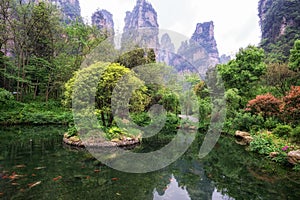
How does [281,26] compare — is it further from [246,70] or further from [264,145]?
[264,145]

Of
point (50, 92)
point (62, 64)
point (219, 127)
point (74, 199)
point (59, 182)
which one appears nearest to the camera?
point (74, 199)

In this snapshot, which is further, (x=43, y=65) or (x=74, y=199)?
(x=43, y=65)

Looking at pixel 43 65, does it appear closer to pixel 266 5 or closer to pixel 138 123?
pixel 138 123

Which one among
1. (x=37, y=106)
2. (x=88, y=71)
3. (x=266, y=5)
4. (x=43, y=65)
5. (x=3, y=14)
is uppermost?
(x=266, y=5)

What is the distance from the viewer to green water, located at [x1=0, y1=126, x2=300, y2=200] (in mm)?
4344

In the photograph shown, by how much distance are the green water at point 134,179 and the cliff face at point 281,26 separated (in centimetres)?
2624

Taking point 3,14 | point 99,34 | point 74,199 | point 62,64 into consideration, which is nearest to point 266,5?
point 99,34

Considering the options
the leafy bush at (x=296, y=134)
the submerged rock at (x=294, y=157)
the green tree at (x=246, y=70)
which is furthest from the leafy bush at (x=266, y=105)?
the submerged rock at (x=294, y=157)

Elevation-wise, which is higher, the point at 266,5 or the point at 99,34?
the point at 266,5

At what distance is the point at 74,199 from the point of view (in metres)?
3.96

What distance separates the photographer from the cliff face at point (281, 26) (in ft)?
98.8

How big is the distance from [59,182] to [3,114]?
471 inches

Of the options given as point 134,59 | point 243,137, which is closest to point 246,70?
point 243,137

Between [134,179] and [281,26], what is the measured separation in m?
38.7
